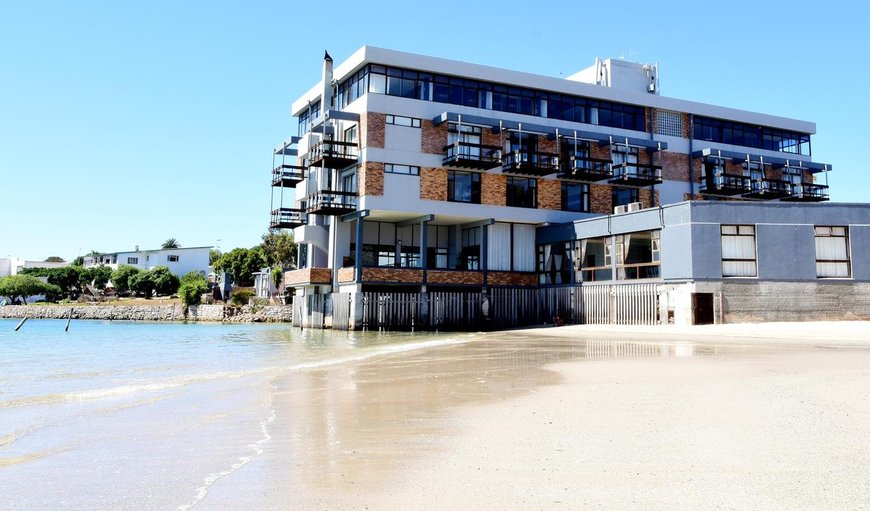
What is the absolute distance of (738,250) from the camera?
94.3 feet

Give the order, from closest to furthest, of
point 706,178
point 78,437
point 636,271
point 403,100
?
1. point 78,437
2. point 636,271
3. point 403,100
4. point 706,178

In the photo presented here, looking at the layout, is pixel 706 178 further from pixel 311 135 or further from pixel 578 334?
pixel 311 135

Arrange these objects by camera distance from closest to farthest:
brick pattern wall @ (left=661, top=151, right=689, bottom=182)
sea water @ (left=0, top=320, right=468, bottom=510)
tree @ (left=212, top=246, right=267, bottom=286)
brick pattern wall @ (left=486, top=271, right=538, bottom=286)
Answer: sea water @ (left=0, top=320, right=468, bottom=510)
brick pattern wall @ (left=486, top=271, right=538, bottom=286)
brick pattern wall @ (left=661, top=151, right=689, bottom=182)
tree @ (left=212, top=246, right=267, bottom=286)

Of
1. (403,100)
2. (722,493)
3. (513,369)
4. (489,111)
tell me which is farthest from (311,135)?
(722,493)

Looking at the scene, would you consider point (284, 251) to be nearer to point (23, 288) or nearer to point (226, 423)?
point (23, 288)

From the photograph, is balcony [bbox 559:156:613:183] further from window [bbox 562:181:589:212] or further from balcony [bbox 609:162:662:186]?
balcony [bbox 609:162:662:186]

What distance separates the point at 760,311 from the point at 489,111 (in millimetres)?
19848

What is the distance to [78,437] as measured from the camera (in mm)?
7828

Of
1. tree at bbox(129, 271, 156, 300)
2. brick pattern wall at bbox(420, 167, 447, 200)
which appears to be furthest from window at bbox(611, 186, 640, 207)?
tree at bbox(129, 271, 156, 300)

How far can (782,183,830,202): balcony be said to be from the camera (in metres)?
47.5

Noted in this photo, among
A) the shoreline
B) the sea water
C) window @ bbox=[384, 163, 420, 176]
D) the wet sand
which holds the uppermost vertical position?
window @ bbox=[384, 163, 420, 176]

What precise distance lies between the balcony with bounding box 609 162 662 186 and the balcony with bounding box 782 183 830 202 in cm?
1195

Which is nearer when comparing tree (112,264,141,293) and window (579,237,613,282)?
window (579,237,613,282)

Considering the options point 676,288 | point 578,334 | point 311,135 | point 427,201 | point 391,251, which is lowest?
point 578,334
